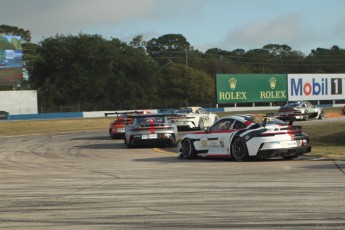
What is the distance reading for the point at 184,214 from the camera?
23.2ft

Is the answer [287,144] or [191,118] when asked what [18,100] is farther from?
[287,144]

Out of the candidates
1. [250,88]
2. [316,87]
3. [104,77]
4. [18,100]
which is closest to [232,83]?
[250,88]

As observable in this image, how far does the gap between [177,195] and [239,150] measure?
18.1 ft

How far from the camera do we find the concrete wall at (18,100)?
68875 millimetres

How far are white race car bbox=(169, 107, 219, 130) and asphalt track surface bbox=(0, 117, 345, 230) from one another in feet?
43.5

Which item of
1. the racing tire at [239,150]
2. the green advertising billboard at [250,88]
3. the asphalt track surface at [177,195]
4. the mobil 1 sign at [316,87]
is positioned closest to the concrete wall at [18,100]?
the green advertising billboard at [250,88]

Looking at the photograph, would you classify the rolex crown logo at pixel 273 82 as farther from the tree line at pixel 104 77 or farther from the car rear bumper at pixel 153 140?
the car rear bumper at pixel 153 140

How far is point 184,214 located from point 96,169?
643 cm

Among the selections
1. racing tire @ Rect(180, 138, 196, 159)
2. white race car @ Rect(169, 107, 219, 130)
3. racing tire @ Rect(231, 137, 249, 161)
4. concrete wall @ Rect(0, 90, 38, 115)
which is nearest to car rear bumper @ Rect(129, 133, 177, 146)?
racing tire @ Rect(180, 138, 196, 159)

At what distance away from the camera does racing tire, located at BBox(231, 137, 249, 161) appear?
44.6 ft

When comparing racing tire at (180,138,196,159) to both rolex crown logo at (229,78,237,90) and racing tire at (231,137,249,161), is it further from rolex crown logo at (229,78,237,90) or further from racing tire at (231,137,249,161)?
rolex crown logo at (229,78,237,90)

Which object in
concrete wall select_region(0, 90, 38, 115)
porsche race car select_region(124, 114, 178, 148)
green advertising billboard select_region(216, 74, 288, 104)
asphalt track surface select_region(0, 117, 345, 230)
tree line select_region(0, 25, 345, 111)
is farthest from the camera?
tree line select_region(0, 25, 345, 111)

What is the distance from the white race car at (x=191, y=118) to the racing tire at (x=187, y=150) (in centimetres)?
1152

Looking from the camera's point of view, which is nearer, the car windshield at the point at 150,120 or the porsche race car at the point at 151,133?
the porsche race car at the point at 151,133
